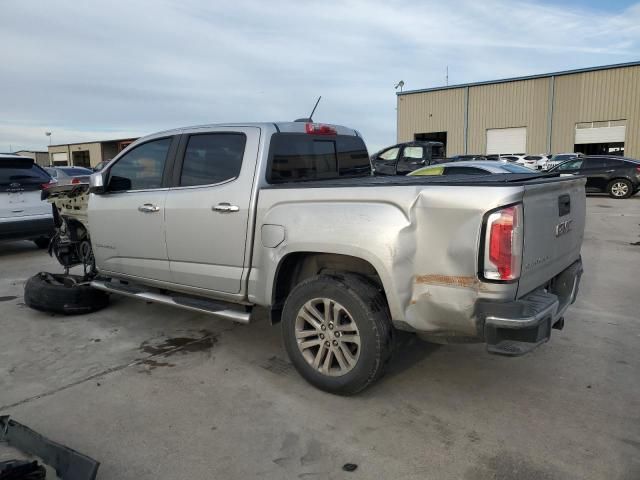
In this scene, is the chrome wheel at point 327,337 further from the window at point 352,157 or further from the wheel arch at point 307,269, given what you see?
the window at point 352,157

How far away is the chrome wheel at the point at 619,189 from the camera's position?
699 inches

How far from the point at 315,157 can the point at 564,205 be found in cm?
200

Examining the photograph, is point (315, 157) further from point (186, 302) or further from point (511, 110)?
point (511, 110)

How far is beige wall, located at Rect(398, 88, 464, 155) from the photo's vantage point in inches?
1452

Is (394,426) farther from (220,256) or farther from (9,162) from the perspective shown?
(9,162)

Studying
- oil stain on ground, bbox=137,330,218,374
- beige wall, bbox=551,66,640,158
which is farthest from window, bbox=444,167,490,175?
beige wall, bbox=551,66,640,158

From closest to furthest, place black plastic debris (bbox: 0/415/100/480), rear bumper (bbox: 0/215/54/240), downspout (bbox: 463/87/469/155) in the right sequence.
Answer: black plastic debris (bbox: 0/415/100/480) < rear bumper (bbox: 0/215/54/240) < downspout (bbox: 463/87/469/155)

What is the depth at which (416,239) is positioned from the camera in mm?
2967

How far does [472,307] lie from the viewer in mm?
2840

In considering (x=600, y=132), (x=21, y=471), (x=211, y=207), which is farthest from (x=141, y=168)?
(x=600, y=132)

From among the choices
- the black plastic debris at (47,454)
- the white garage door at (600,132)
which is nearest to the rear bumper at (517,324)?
the black plastic debris at (47,454)

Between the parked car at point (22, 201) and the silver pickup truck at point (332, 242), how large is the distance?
4.09 m

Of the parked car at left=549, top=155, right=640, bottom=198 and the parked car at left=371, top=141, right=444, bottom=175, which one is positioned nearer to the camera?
the parked car at left=371, top=141, right=444, bottom=175

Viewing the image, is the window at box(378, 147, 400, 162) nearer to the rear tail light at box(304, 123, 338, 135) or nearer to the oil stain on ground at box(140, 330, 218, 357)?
the rear tail light at box(304, 123, 338, 135)
